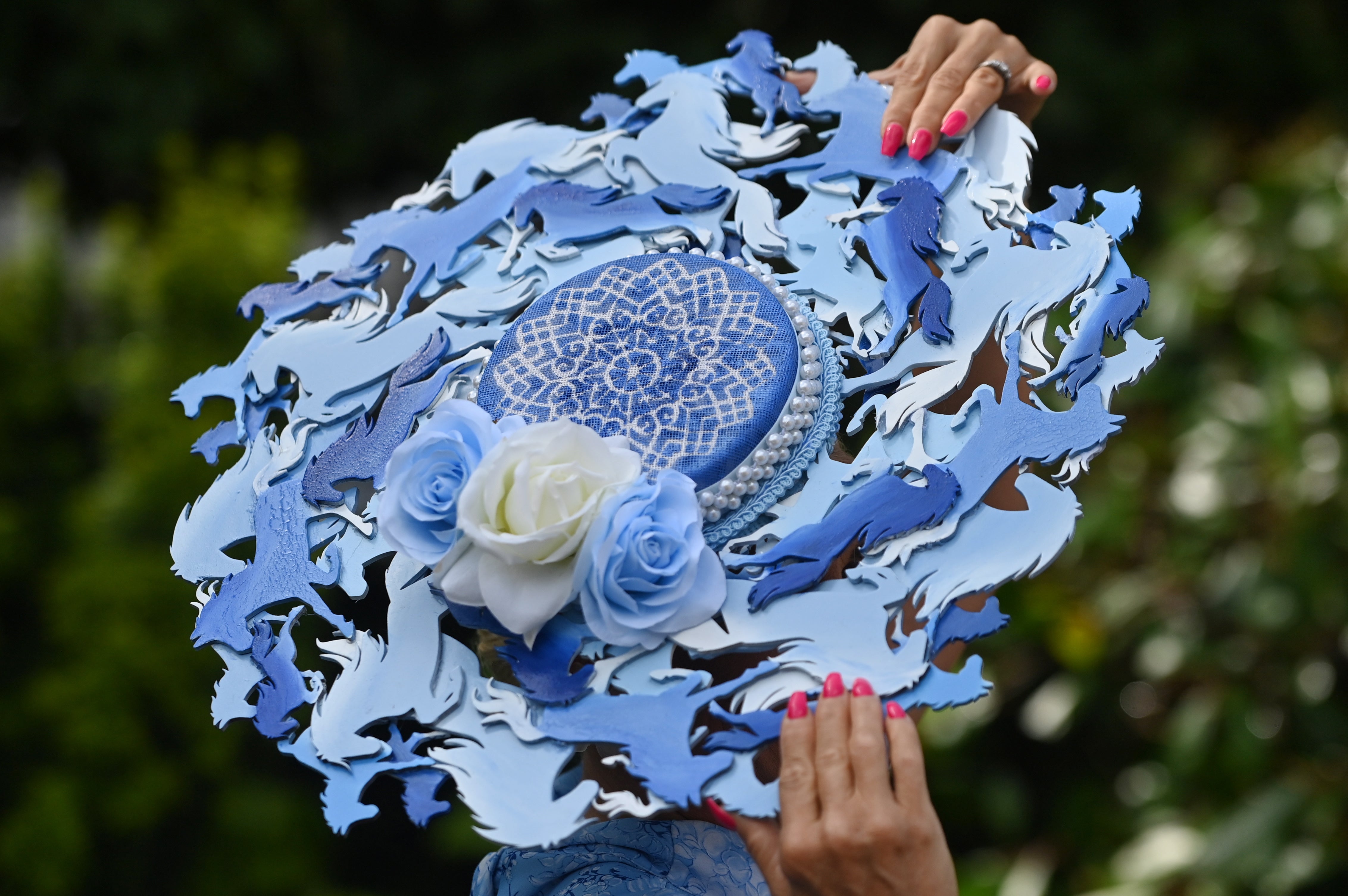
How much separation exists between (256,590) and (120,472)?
1.80m

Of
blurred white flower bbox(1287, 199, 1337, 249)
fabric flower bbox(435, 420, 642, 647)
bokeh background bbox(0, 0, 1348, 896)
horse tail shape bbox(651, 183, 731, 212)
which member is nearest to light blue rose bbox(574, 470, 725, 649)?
fabric flower bbox(435, 420, 642, 647)

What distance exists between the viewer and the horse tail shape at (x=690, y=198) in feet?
4.03

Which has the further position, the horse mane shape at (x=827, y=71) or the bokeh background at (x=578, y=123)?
the bokeh background at (x=578, y=123)

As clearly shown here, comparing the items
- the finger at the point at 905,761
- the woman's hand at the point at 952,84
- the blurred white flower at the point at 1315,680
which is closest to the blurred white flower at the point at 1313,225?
the blurred white flower at the point at 1315,680

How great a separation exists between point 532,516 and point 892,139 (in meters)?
0.55

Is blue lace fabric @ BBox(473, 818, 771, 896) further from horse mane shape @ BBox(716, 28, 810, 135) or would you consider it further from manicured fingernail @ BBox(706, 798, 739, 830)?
horse mane shape @ BBox(716, 28, 810, 135)

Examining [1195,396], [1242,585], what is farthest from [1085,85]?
[1242,585]

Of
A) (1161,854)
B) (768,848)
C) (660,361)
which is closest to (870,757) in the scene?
(768,848)

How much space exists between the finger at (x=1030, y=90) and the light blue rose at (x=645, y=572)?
70cm

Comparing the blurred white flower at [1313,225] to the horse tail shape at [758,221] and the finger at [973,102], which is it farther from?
the horse tail shape at [758,221]

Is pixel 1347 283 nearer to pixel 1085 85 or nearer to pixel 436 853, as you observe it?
pixel 1085 85

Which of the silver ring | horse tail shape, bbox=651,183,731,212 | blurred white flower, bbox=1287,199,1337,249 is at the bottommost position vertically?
horse tail shape, bbox=651,183,731,212

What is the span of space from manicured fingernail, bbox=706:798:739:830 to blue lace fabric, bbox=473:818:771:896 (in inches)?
0.6

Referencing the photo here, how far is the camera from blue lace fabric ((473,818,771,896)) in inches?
41.6
